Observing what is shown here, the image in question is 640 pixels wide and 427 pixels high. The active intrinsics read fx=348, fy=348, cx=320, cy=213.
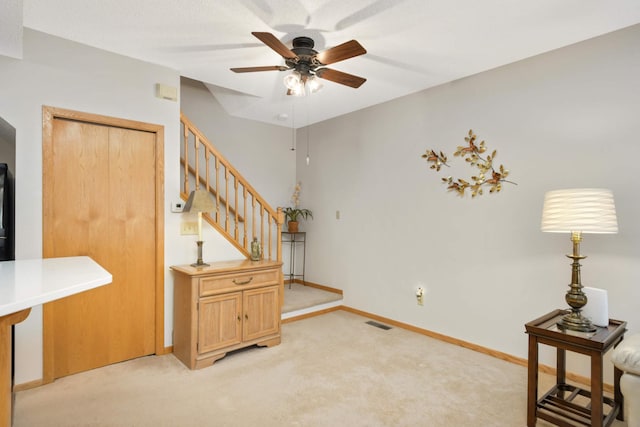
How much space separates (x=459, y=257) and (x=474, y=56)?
5.97 feet

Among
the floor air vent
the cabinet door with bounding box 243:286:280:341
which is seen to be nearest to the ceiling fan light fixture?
the cabinet door with bounding box 243:286:280:341

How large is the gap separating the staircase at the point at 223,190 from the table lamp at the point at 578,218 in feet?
8.25

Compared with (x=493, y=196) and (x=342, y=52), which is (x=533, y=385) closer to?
(x=493, y=196)

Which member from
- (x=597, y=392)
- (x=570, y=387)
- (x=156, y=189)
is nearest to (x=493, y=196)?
(x=570, y=387)

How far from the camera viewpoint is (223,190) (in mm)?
4547

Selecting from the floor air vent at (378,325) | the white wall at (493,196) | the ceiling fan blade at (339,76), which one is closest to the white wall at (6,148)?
the ceiling fan blade at (339,76)

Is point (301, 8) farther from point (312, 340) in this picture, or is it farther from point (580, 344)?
point (312, 340)

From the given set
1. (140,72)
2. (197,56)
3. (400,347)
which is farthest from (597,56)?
(140,72)

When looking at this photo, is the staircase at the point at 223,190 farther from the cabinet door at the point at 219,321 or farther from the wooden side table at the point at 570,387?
the wooden side table at the point at 570,387

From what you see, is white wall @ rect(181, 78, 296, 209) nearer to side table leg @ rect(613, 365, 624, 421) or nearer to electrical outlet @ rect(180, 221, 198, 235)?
electrical outlet @ rect(180, 221, 198, 235)

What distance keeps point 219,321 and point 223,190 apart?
204 cm

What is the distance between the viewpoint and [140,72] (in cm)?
296

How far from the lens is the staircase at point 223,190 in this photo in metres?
3.34

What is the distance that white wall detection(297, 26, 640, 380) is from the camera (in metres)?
2.53
